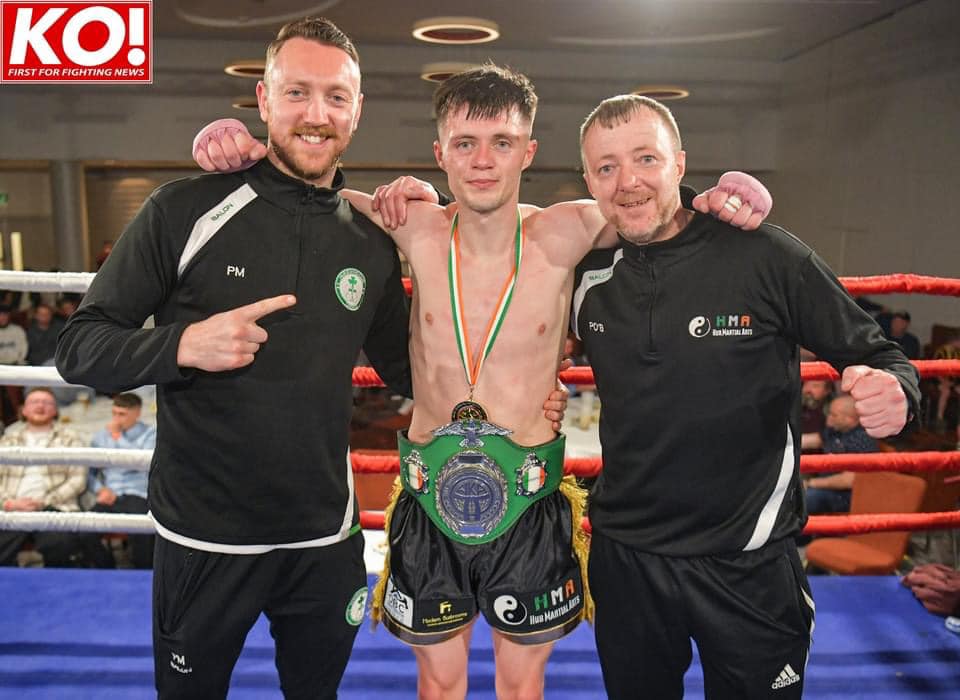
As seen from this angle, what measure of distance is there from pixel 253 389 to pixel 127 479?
9.77ft

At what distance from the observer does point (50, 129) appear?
32.8ft

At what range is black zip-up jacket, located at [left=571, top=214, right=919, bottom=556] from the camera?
1590 mm

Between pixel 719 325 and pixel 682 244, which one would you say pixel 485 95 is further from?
pixel 719 325

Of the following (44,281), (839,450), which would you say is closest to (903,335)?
(839,450)

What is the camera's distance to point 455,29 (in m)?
8.74

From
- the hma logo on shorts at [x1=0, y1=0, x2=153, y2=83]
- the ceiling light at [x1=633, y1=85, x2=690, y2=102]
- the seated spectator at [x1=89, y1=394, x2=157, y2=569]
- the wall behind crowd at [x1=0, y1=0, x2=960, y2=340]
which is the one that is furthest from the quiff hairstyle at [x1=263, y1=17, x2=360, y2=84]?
the ceiling light at [x1=633, y1=85, x2=690, y2=102]

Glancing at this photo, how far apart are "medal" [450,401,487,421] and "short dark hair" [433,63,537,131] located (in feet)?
2.07

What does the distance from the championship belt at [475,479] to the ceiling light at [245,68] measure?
884 cm

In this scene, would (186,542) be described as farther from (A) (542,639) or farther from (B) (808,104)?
Answer: (B) (808,104)

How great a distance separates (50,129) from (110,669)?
9.71 metres

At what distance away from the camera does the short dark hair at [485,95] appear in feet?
5.58

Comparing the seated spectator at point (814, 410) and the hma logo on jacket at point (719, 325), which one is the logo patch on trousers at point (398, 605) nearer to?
the hma logo on jacket at point (719, 325)

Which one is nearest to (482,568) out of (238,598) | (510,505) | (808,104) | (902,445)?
(510,505)

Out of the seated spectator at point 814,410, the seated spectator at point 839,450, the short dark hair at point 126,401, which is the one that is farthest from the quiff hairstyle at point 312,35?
the seated spectator at point 814,410
